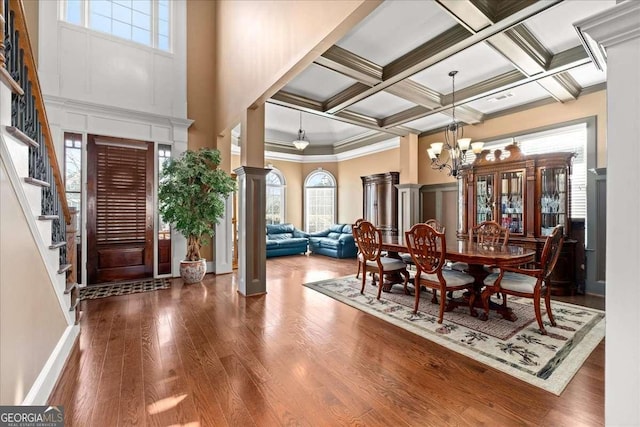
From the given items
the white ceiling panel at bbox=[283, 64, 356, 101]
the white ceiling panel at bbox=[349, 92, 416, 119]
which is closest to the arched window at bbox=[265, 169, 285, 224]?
the white ceiling panel at bbox=[349, 92, 416, 119]

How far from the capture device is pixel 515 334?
2676mm

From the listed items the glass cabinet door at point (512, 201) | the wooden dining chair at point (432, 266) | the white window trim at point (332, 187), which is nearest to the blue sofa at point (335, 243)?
the white window trim at point (332, 187)

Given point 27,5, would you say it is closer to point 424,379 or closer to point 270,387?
point 270,387

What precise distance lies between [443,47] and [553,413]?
3328mm

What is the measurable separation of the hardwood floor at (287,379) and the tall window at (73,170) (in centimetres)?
214

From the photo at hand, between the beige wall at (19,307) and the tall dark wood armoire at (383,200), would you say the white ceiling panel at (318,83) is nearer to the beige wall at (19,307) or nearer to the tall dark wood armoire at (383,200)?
the tall dark wood armoire at (383,200)

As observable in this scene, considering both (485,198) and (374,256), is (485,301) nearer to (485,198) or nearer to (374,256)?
(374,256)

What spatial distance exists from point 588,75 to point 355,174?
5096 millimetres

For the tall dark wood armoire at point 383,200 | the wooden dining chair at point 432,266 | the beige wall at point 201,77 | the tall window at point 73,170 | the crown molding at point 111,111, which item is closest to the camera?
the wooden dining chair at point 432,266

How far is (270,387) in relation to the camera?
75.0 inches

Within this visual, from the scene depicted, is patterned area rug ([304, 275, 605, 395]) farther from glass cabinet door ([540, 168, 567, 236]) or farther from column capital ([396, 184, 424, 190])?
column capital ([396, 184, 424, 190])

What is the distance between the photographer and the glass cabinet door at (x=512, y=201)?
4.42m

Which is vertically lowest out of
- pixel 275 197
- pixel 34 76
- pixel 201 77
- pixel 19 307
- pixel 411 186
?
pixel 19 307

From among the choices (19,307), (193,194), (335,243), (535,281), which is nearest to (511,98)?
(535,281)
